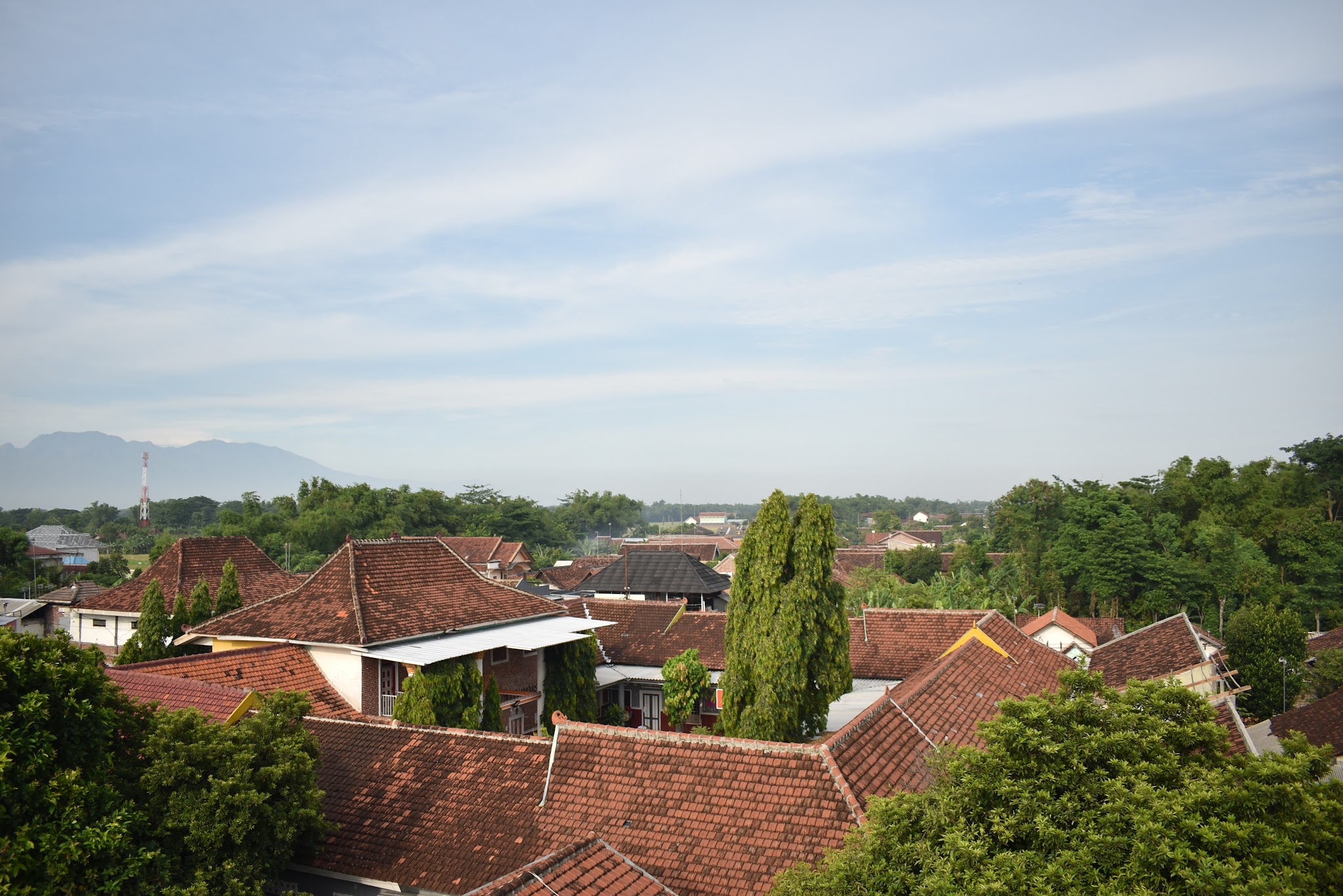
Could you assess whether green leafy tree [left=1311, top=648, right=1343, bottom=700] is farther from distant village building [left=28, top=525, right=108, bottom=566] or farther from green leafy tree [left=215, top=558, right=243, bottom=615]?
distant village building [left=28, top=525, right=108, bottom=566]

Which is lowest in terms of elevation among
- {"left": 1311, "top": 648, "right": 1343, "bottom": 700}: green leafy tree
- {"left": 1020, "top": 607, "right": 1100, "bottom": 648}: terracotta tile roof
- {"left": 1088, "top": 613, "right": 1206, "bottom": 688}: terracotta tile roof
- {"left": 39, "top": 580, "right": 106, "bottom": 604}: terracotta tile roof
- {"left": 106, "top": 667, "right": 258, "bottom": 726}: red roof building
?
{"left": 1311, "top": 648, "right": 1343, "bottom": 700}: green leafy tree

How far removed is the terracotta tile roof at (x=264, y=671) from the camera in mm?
14266

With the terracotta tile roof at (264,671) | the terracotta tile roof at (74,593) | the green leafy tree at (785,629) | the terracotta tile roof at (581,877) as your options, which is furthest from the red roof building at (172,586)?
the terracotta tile roof at (74,593)

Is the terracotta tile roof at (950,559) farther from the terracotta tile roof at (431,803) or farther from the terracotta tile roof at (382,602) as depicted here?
the terracotta tile roof at (431,803)

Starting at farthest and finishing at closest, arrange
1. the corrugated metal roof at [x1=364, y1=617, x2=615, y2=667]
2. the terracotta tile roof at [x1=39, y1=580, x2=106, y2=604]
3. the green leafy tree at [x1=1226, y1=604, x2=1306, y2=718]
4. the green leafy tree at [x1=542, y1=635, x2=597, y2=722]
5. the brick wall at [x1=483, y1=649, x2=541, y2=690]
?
the terracotta tile roof at [x1=39, y1=580, x2=106, y2=604], the green leafy tree at [x1=1226, y1=604, x2=1306, y2=718], the green leafy tree at [x1=542, y1=635, x2=597, y2=722], the brick wall at [x1=483, y1=649, x2=541, y2=690], the corrugated metal roof at [x1=364, y1=617, x2=615, y2=667]

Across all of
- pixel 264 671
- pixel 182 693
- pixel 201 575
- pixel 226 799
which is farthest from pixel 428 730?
pixel 201 575

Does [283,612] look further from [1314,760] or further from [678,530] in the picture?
[678,530]

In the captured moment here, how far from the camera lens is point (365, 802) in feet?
36.0

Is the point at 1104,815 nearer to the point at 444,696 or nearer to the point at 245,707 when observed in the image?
the point at 245,707

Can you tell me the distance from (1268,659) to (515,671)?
85.6 ft

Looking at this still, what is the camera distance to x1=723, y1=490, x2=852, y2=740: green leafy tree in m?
13.9

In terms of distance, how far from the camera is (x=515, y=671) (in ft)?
61.5

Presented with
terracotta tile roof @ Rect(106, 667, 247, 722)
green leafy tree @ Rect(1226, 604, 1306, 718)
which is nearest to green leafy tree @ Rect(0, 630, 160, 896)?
terracotta tile roof @ Rect(106, 667, 247, 722)

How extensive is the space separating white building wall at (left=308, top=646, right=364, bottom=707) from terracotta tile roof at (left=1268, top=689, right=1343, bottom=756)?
64.0ft
